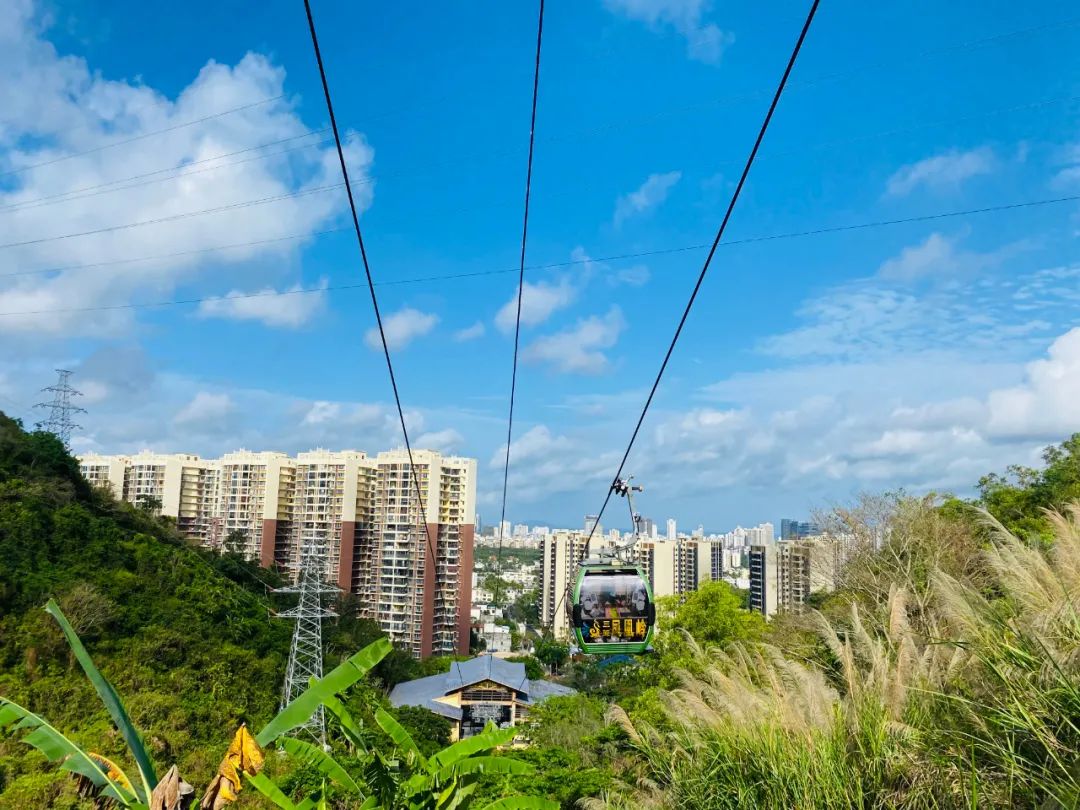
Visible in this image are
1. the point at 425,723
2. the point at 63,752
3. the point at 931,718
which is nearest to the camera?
the point at 63,752

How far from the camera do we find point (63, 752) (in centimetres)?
301

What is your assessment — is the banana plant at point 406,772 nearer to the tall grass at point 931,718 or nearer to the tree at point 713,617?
the tall grass at point 931,718

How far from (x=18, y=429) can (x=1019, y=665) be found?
106 ft

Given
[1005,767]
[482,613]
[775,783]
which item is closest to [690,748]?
Result: [775,783]

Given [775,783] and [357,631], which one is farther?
[357,631]

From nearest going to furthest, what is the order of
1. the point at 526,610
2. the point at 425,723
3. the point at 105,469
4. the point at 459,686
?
the point at 425,723
the point at 459,686
the point at 105,469
the point at 526,610

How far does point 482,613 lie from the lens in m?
88.1

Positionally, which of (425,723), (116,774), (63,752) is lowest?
(425,723)

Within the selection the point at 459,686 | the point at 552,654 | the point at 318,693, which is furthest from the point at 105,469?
the point at 318,693

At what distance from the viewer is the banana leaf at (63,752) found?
2.79m

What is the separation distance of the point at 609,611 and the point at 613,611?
0.05m

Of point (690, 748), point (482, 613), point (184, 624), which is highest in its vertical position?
point (690, 748)

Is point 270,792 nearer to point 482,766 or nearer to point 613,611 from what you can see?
point 482,766

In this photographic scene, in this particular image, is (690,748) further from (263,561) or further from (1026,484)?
(263,561)
